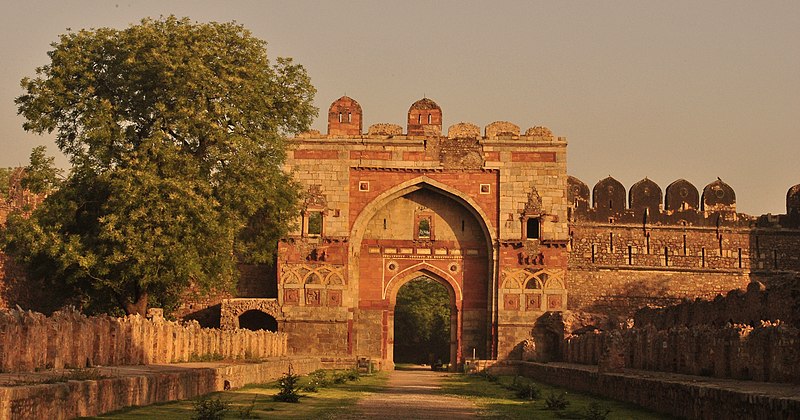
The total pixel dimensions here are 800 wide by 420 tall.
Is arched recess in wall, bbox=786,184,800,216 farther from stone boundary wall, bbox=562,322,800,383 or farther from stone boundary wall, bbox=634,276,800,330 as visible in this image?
stone boundary wall, bbox=562,322,800,383

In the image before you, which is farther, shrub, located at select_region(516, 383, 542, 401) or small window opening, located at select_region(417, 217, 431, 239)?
small window opening, located at select_region(417, 217, 431, 239)

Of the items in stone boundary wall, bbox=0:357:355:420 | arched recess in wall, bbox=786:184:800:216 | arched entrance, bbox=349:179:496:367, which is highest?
arched recess in wall, bbox=786:184:800:216

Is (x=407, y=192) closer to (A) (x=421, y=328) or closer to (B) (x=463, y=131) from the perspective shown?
(B) (x=463, y=131)

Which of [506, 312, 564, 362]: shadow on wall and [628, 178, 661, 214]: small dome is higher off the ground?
[628, 178, 661, 214]: small dome

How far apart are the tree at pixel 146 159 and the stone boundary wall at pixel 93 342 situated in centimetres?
284

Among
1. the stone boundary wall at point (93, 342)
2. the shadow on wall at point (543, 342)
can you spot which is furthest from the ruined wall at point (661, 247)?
the stone boundary wall at point (93, 342)

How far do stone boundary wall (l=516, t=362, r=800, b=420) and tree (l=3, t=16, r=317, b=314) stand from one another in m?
9.53

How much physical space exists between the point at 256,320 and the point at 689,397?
23.7m

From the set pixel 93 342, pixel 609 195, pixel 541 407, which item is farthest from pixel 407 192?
pixel 93 342

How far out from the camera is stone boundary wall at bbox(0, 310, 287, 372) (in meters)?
11.5

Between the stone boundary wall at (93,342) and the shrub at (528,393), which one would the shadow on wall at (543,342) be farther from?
the shrub at (528,393)

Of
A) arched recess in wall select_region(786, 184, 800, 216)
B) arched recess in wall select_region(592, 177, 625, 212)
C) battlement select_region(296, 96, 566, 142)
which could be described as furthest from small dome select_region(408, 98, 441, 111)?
arched recess in wall select_region(786, 184, 800, 216)

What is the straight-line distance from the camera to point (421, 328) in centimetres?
5078

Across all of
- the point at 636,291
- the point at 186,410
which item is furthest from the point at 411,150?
the point at 186,410
